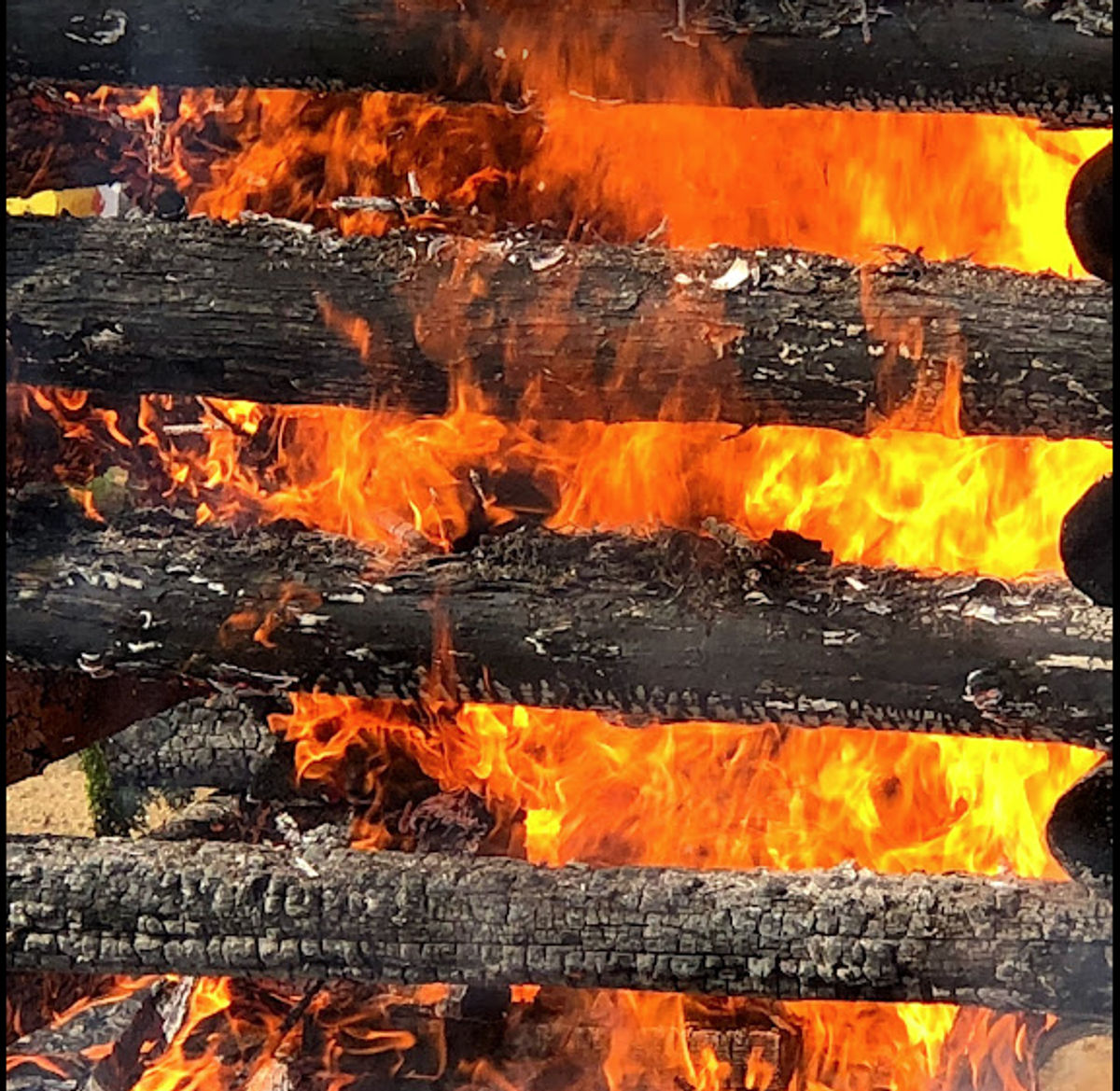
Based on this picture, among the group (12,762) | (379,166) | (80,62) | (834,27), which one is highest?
(834,27)

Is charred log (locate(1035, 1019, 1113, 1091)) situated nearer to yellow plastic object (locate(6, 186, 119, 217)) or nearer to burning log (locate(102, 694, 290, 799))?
burning log (locate(102, 694, 290, 799))

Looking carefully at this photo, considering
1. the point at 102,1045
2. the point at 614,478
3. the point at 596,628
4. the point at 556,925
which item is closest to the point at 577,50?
the point at 614,478

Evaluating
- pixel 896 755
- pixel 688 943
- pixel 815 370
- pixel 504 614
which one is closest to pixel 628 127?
pixel 815 370

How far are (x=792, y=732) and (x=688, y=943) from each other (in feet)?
1.60

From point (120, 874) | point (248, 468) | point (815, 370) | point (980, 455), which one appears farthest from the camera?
point (248, 468)

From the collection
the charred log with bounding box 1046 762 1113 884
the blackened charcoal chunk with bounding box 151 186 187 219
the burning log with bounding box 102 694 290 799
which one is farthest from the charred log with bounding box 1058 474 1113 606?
the burning log with bounding box 102 694 290 799

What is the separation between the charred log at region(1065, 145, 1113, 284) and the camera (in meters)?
1.47

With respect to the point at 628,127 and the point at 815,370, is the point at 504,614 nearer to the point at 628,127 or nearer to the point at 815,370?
the point at 815,370

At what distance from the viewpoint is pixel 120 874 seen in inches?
62.8

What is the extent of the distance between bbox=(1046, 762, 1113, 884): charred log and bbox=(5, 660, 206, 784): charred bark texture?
943 millimetres

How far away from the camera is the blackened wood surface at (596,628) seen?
58.5 inches

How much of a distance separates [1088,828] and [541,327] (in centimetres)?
74

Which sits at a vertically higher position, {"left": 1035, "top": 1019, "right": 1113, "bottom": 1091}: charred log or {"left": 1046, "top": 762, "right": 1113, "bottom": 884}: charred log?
{"left": 1046, "top": 762, "right": 1113, "bottom": 884}: charred log

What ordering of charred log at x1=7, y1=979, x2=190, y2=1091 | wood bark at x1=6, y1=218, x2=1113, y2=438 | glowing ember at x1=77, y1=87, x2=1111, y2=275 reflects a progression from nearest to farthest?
wood bark at x1=6, y1=218, x2=1113, y2=438 → glowing ember at x1=77, y1=87, x2=1111, y2=275 → charred log at x1=7, y1=979, x2=190, y2=1091
